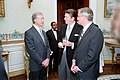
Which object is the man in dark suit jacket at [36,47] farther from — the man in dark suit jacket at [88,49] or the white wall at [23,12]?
the white wall at [23,12]

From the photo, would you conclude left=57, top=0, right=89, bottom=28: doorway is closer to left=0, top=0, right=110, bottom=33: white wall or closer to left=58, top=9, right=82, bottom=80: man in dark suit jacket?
left=0, top=0, right=110, bottom=33: white wall

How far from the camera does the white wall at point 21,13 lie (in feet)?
15.2

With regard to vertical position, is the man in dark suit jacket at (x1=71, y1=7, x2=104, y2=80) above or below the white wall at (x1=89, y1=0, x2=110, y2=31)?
below

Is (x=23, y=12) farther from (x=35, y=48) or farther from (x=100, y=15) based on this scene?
(x=100, y=15)

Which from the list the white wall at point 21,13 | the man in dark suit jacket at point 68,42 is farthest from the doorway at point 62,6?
the man in dark suit jacket at point 68,42

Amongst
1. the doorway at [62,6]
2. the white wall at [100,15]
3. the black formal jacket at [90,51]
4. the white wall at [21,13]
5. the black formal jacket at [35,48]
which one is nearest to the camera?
the black formal jacket at [90,51]

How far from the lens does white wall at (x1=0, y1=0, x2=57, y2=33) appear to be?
4.63 m

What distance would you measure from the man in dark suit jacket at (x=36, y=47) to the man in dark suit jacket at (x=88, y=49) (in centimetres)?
65

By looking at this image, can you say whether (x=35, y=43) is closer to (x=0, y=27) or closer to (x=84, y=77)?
(x=84, y=77)

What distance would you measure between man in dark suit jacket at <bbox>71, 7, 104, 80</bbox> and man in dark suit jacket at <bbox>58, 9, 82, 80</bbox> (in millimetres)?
486

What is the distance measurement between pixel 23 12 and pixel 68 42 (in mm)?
2266

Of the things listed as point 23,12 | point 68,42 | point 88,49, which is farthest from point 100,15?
point 88,49

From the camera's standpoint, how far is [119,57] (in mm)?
5566

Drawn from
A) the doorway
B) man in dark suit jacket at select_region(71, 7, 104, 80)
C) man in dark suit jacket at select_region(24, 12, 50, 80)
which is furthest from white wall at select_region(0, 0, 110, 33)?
man in dark suit jacket at select_region(71, 7, 104, 80)
